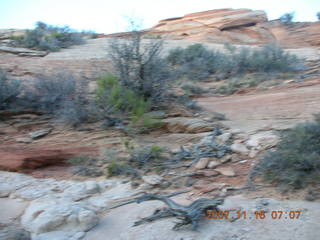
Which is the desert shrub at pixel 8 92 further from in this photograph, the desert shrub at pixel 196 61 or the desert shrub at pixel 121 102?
the desert shrub at pixel 196 61

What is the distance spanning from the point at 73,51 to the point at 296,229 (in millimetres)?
13654

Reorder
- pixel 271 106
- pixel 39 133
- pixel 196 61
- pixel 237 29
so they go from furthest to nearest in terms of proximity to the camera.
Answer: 1. pixel 237 29
2. pixel 196 61
3. pixel 271 106
4. pixel 39 133

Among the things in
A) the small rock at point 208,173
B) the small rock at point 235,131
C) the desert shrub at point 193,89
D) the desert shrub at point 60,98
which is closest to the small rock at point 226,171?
the small rock at point 208,173

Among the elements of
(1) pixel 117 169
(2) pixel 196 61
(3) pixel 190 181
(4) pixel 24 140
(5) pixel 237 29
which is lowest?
(3) pixel 190 181

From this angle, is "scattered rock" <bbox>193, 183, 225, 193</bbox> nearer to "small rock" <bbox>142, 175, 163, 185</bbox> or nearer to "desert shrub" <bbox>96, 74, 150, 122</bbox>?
"small rock" <bbox>142, 175, 163, 185</bbox>

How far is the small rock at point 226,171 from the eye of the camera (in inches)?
209

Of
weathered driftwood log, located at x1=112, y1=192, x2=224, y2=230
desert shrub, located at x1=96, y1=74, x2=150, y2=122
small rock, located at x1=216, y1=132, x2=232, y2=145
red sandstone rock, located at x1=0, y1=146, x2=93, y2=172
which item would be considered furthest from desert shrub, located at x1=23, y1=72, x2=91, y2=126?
weathered driftwood log, located at x1=112, y1=192, x2=224, y2=230

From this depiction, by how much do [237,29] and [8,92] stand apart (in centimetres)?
1835

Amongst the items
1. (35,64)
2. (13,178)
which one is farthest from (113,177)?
(35,64)

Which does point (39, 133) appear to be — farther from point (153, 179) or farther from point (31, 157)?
point (153, 179)

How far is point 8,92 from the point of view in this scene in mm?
7824

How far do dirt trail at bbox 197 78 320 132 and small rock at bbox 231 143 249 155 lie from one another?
715 millimetres

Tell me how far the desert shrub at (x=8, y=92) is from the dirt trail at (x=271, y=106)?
13.9 feet

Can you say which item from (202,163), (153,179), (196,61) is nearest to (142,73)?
(202,163)
